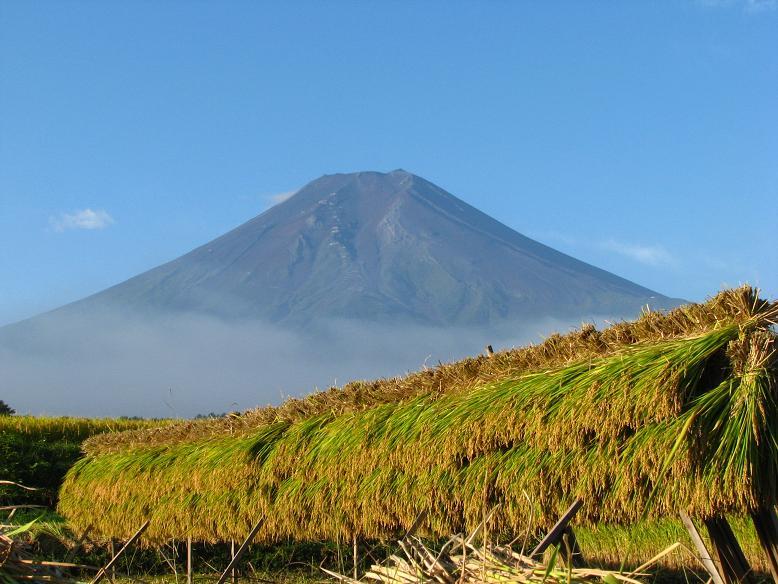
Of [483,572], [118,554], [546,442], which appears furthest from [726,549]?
[118,554]

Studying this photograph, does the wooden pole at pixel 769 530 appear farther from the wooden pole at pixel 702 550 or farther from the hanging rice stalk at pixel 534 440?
the wooden pole at pixel 702 550

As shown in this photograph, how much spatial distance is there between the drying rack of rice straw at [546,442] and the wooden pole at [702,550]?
7 centimetres

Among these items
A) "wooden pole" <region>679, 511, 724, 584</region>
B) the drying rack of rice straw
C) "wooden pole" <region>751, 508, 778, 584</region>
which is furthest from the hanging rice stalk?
"wooden pole" <region>679, 511, 724, 584</region>

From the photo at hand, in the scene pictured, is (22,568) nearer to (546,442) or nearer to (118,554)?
(118,554)

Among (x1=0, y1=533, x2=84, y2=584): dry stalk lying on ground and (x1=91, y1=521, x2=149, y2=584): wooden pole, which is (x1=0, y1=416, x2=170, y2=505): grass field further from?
(x1=91, y1=521, x2=149, y2=584): wooden pole

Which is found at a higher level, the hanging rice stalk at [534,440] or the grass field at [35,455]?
the hanging rice stalk at [534,440]

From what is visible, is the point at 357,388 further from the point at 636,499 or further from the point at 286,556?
the point at 286,556

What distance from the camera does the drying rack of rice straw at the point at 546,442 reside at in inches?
272

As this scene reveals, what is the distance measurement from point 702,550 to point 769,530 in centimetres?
216

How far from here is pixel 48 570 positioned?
11.3ft

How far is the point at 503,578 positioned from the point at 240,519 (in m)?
8.75

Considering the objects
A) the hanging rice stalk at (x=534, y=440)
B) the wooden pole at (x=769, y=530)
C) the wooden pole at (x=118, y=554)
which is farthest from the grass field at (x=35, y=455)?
the wooden pole at (x=118, y=554)

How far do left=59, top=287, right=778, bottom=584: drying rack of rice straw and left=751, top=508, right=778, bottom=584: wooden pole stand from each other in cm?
1

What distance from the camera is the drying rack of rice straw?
6898mm
